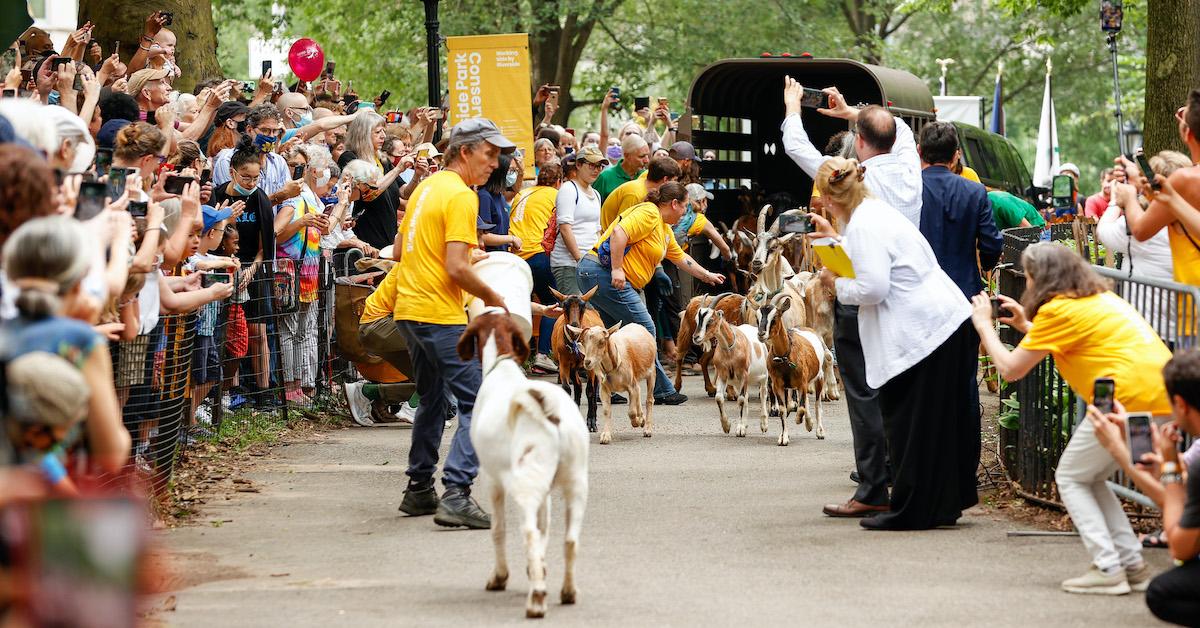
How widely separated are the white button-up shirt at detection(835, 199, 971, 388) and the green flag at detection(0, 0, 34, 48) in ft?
15.6

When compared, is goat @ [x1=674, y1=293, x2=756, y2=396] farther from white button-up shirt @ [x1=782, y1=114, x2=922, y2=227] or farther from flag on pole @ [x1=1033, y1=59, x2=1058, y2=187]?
flag on pole @ [x1=1033, y1=59, x2=1058, y2=187]

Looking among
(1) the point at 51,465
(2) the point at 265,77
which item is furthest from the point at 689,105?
(1) the point at 51,465

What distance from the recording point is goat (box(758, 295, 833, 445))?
12.5 metres

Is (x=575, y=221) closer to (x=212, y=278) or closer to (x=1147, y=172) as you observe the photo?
(x=212, y=278)

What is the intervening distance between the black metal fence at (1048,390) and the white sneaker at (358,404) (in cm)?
552

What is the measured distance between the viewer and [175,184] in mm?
9797

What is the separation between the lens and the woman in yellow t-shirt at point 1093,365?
7.04m

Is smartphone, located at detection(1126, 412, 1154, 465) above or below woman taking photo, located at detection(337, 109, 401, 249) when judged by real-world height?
below

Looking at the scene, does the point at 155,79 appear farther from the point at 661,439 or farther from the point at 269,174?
the point at 661,439

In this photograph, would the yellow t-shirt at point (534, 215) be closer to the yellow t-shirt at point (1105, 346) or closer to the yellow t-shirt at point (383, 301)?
the yellow t-shirt at point (383, 301)

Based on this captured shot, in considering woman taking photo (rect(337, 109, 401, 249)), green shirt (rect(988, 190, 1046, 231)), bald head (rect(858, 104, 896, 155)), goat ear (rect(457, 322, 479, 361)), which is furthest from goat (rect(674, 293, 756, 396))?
goat ear (rect(457, 322, 479, 361))

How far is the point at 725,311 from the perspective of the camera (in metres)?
15.5

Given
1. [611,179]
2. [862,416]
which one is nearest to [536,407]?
[862,416]

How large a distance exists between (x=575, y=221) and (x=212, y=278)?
4.41 metres
